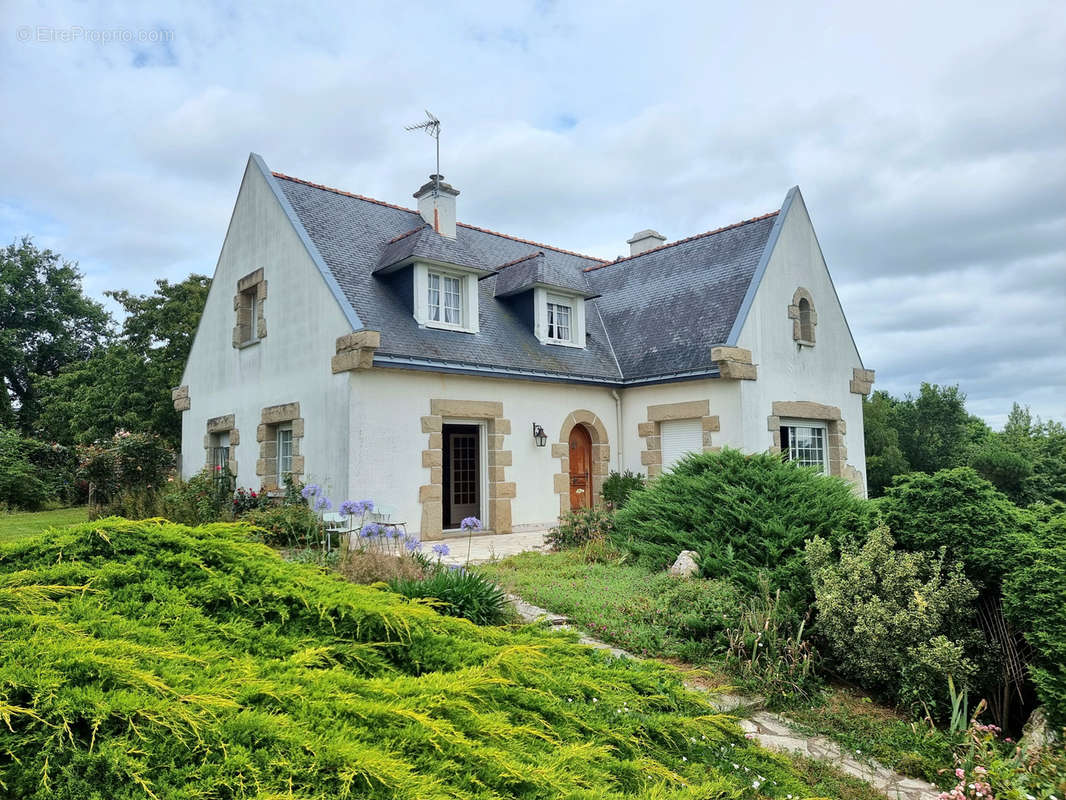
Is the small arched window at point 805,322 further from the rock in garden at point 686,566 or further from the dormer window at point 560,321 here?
the rock in garden at point 686,566

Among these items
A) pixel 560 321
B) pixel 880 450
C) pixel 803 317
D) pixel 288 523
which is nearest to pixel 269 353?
pixel 288 523

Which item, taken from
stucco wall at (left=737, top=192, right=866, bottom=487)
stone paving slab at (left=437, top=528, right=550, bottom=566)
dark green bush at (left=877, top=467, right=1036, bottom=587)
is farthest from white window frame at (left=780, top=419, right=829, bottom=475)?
dark green bush at (left=877, top=467, right=1036, bottom=587)

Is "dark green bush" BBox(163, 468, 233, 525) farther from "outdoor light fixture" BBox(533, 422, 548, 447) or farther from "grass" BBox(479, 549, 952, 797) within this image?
"grass" BBox(479, 549, 952, 797)

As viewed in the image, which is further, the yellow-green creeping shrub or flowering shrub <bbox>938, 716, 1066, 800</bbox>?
flowering shrub <bbox>938, 716, 1066, 800</bbox>

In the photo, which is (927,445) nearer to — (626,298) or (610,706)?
(626,298)

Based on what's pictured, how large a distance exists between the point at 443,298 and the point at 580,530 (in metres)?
5.39

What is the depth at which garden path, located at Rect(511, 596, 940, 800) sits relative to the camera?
3.50 metres

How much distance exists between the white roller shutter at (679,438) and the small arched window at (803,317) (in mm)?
3141

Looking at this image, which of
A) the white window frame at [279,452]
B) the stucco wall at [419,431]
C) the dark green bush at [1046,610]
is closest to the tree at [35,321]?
the white window frame at [279,452]

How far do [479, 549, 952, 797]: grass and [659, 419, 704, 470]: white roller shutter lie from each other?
5.37 metres

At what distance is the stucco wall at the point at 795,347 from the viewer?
13133 millimetres

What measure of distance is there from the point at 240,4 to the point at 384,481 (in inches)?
263

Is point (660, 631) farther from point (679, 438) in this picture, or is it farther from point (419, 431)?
point (679, 438)

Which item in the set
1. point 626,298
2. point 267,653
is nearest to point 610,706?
point 267,653
